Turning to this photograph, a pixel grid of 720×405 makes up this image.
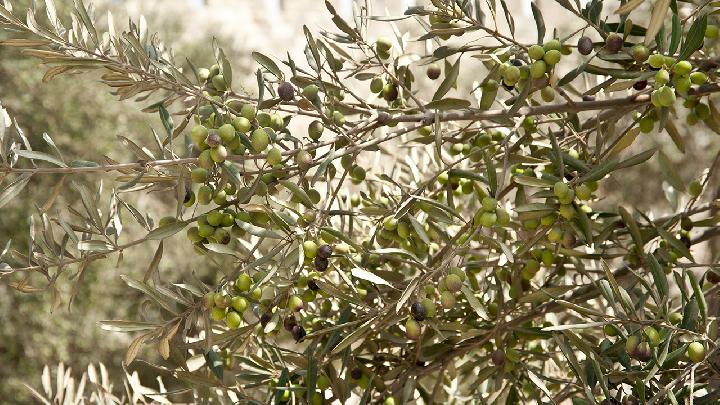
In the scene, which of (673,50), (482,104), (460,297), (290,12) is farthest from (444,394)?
(290,12)

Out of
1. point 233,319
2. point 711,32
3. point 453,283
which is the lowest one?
point 233,319

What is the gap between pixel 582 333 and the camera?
1.29 metres

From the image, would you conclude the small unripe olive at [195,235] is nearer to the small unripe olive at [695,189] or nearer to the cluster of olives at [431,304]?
the cluster of olives at [431,304]

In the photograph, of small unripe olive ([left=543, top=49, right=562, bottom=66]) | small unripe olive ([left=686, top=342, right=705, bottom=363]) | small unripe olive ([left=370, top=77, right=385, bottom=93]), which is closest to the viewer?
small unripe olive ([left=686, top=342, right=705, bottom=363])

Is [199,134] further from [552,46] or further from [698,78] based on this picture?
[698,78]

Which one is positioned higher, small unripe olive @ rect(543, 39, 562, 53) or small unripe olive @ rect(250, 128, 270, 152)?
small unripe olive @ rect(543, 39, 562, 53)

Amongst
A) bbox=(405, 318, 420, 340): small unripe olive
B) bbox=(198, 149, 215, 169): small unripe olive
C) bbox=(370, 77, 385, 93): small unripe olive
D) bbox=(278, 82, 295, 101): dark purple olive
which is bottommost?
bbox=(405, 318, 420, 340): small unripe olive

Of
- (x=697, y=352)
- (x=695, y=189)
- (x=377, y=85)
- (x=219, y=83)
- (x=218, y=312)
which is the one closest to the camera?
(x=697, y=352)

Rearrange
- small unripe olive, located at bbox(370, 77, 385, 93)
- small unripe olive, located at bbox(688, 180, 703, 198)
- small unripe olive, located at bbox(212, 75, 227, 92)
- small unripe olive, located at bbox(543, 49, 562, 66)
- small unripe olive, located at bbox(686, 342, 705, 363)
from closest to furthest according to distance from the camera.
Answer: small unripe olive, located at bbox(686, 342, 705, 363) < small unripe olive, located at bbox(543, 49, 562, 66) < small unripe olive, located at bbox(212, 75, 227, 92) < small unripe olive, located at bbox(370, 77, 385, 93) < small unripe olive, located at bbox(688, 180, 703, 198)

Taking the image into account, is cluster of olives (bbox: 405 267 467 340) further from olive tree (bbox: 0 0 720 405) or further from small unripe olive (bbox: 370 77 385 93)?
small unripe olive (bbox: 370 77 385 93)

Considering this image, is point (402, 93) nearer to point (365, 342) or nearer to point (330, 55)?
point (330, 55)

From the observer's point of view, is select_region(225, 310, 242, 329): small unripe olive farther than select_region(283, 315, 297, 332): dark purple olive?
No

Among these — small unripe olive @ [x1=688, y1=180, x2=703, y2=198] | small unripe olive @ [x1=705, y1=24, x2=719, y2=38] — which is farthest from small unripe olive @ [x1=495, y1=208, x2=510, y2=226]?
small unripe olive @ [x1=688, y1=180, x2=703, y2=198]

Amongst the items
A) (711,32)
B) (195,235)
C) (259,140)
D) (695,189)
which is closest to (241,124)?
(259,140)
